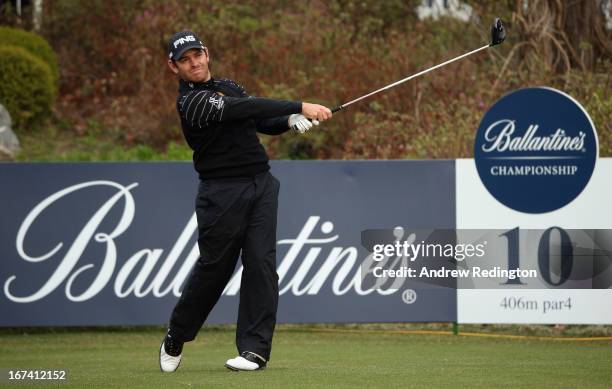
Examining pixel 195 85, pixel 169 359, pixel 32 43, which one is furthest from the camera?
pixel 32 43

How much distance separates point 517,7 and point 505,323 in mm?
7007

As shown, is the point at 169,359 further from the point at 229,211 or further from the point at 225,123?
the point at 225,123

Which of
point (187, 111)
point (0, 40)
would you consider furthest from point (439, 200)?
point (0, 40)

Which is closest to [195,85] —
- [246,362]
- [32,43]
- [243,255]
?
[243,255]

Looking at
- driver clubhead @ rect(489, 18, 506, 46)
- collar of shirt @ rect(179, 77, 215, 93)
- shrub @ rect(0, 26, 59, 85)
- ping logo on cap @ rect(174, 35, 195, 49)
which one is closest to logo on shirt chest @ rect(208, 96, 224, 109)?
collar of shirt @ rect(179, 77, 215, 93)

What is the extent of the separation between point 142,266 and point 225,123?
3450 millimetres

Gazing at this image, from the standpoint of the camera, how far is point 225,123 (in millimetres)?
6613

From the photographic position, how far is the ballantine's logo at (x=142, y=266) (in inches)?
383

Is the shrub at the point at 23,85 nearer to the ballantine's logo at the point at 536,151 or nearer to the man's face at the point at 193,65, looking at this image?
the ballantine's logo at the point at 536,151

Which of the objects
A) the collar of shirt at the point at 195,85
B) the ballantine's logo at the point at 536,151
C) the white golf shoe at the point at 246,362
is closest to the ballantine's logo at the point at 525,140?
the ballantine's logo at the point at 536,151

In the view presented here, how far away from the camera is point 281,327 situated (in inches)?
407

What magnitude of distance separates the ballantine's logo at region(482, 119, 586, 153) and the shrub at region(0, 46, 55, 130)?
9.13m

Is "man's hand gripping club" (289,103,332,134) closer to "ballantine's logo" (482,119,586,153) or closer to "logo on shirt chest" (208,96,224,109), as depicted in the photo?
"logo on shirt chest" (208,96,224,109)

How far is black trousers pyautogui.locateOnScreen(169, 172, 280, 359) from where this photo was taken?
Answer: 666cm
